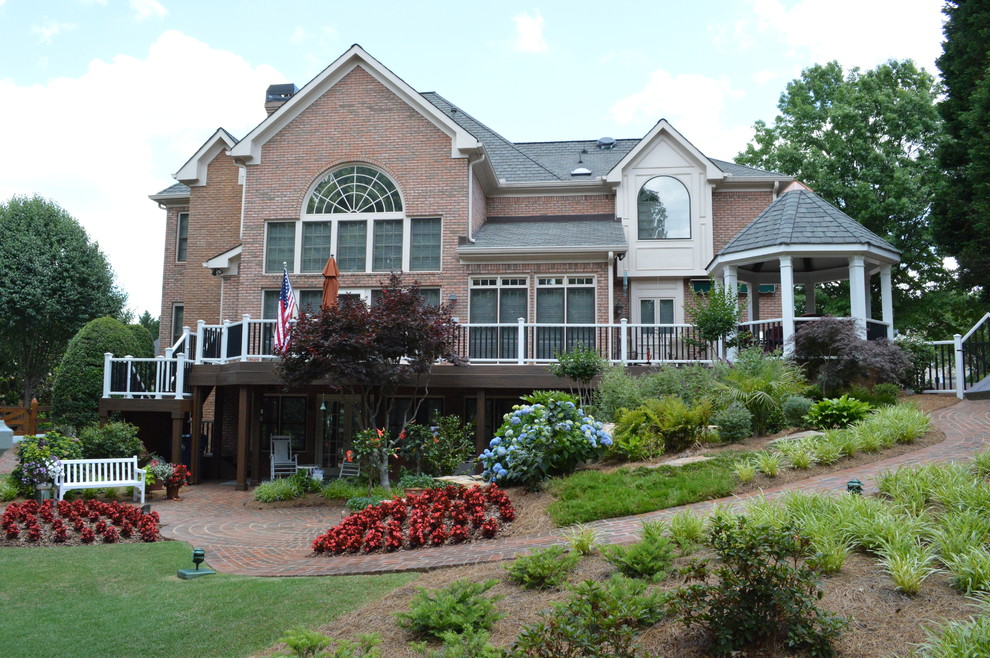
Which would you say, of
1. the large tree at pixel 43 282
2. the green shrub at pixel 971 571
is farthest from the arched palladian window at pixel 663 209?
the large tree at pixel 43 282

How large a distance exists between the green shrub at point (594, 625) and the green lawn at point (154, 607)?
Answer: 7.07 ft

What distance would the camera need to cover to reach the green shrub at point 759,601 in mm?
4238

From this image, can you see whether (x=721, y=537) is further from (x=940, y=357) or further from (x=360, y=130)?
(x=360, y=130)

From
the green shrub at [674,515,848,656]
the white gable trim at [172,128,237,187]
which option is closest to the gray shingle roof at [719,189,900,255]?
the green shrub at [674,515,848,656]

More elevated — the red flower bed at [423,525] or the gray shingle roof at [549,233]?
the gray shingle roof at [549,233]

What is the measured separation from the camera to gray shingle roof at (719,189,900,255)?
14.8 m

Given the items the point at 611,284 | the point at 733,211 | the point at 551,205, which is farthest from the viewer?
the point at 551,205

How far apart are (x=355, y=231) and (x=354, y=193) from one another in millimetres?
945

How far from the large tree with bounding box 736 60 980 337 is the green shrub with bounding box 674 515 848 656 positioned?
23.3m

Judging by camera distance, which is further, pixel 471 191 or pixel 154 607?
pixel 471 191

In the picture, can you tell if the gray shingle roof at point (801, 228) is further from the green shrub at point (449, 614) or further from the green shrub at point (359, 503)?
the green shrub at point (449, 614)

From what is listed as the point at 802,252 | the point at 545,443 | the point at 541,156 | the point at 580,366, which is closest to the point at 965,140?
the point at 802,252

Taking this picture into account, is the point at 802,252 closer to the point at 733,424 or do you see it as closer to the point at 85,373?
A: the point at 733,424

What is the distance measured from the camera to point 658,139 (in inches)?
778
